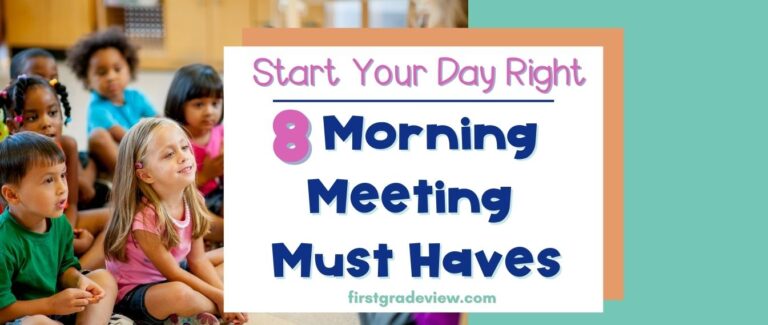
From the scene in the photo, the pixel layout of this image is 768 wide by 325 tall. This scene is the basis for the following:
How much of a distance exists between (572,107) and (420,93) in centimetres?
20

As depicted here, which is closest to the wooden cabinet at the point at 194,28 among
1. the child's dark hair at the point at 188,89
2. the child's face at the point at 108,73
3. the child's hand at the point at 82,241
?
the child's face at the point at 108,73

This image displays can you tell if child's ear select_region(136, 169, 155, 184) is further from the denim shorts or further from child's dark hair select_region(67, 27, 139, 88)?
child's dark hair select_region(67, 27, 139, 88)

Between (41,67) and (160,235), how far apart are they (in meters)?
0.57

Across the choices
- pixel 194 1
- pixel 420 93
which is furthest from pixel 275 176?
pixel 194 1

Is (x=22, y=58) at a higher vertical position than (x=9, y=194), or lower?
higher

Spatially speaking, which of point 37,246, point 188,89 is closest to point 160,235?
point 37,246

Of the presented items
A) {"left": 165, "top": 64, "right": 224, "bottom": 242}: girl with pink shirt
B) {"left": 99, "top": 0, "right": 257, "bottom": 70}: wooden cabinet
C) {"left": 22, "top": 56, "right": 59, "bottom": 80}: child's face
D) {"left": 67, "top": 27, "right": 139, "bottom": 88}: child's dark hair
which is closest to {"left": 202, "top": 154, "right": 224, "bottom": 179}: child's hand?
{"left": 165, "top": 64, "right": 224, "bottom": 242}: girl with pink shirt

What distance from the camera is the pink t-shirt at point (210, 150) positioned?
3.80 feet

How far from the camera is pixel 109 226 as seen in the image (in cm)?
106

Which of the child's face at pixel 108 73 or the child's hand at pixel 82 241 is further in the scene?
the child's face at pixel 108 73

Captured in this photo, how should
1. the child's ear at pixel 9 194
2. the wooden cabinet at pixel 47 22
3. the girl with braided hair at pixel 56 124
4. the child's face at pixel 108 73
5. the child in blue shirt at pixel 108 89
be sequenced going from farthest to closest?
the wooden cabinet at pixel 47 22
the child's face at pixel 108 73
the child in blue shirt at pixel 108 89
the girl with braided hair at pixel 56 124
the child's ear at pixel 9 194

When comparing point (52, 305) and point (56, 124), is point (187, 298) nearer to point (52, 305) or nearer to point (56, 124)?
point (52, 305)

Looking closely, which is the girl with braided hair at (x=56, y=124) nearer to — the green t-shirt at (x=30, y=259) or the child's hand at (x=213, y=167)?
the green t-shirt at (x=30, y=259)

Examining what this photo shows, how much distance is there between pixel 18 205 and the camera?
1.00m
